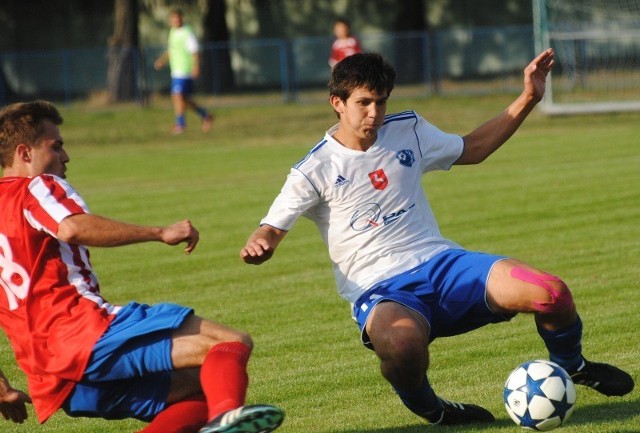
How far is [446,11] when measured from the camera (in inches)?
1631

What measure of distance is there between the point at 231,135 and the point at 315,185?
18.1m

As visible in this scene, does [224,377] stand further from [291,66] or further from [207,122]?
[291,66]

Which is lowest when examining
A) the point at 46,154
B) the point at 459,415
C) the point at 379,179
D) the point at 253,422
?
the point at 459,415

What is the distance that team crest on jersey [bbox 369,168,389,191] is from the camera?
19.6ft

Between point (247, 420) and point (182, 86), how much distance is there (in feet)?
67.7

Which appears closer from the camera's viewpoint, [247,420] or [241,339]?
[247,420]

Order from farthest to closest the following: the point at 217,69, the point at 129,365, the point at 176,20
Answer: the point at 217,69 < the point at 176,20 < the point at 129,365

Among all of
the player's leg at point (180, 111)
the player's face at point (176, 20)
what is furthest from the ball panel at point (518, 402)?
the player's face at point (176, 20)

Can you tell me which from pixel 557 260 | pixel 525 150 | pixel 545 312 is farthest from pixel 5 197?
pixel 525 150

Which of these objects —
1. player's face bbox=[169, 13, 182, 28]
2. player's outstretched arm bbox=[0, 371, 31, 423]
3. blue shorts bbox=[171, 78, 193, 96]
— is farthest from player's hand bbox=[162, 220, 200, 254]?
player's face bbox=[169, 13, 182, 28]

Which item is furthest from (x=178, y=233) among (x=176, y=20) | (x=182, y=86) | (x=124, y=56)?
(x=124, y=56)

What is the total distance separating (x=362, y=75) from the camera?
5879 mm

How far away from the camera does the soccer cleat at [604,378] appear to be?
5922 mm

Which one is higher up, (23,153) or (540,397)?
(23,153)
